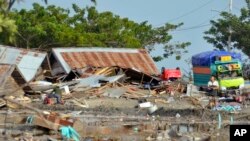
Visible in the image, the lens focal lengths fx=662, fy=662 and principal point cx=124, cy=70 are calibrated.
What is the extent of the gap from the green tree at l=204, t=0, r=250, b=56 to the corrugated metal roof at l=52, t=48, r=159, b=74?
12.2 m

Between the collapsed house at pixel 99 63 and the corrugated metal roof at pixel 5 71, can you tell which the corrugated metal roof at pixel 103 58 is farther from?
the corrugated metal roof at pixel 5 71

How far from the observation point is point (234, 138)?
10.4 metres

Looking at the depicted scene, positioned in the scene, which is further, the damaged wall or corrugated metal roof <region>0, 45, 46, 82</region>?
corrugated metal roof <region>0, 45, 46, 82</region>

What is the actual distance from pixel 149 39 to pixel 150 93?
18.8 meters

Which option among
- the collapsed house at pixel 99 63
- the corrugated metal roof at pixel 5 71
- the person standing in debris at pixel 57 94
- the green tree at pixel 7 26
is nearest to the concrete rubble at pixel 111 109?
the collapsed house at pixel 99 63

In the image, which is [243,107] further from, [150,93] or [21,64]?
[21,64]

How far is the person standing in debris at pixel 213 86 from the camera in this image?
29312 millimetres

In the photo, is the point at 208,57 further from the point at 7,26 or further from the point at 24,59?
the point at 7,26

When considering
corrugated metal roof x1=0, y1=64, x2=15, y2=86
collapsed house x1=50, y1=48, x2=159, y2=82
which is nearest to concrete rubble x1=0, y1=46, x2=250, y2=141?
collapsed house x1=50, y1=48, x2=159, y2=82

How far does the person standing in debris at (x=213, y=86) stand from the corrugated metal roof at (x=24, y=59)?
784 centimetres

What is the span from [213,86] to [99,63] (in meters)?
6.86

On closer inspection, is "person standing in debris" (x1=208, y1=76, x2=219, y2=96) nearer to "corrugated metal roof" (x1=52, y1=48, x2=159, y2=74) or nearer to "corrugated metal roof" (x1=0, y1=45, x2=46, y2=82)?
"corrugated metal roof" (x1=52, y1=48, x2=159, y2=74)

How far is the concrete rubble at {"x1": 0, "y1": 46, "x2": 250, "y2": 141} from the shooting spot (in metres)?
16.4

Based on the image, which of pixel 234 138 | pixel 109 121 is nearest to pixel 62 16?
pixel 109 121
